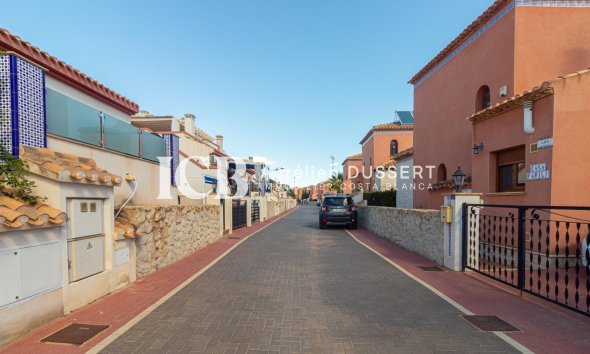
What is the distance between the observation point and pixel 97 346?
136 inches

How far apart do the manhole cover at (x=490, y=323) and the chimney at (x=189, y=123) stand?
24158 millimetres

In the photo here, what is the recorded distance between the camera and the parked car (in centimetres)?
1628

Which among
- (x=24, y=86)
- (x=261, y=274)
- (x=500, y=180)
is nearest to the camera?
(x=24, y=86)

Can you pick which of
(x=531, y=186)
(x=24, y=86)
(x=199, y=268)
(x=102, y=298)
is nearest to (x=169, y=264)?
(x=199, y=268)

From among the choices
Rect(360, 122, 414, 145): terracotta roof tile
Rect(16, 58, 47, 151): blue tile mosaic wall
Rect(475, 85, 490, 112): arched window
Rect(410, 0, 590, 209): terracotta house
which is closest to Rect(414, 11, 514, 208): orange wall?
Rect(410, 0, 590, 209): terracotta house

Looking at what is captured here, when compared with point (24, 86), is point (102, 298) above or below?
below

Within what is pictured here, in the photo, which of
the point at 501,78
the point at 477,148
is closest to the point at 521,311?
the point at 477,148

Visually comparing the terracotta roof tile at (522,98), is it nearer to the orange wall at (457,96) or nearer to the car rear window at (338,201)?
the orange wall at (457,96)

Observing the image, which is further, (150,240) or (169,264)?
(169,264)

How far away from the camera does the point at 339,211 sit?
16.4 m

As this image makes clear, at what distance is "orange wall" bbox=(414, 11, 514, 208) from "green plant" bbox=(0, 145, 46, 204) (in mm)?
12872

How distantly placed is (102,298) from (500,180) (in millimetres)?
10594

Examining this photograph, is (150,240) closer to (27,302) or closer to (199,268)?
(199,268)

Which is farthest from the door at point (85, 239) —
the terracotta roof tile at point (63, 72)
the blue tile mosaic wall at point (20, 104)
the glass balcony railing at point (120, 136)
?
the terracotta roof tile at point (63, 72)
